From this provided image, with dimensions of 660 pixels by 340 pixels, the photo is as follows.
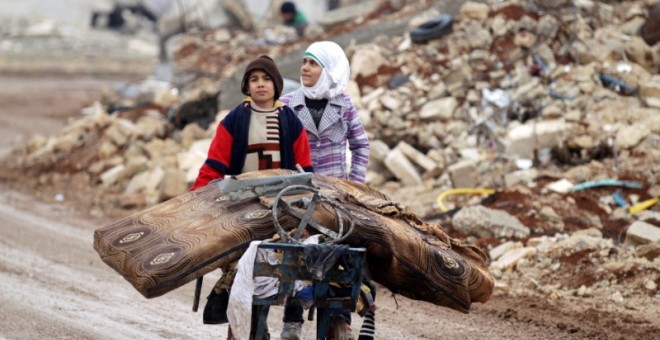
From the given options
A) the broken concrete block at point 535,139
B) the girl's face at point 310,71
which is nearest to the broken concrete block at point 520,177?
the broken concrete block at point 535,139

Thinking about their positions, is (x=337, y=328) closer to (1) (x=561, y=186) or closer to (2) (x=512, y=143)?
(1) (x=561, y=186)

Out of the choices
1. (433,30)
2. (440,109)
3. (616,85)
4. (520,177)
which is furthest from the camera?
(433,30)

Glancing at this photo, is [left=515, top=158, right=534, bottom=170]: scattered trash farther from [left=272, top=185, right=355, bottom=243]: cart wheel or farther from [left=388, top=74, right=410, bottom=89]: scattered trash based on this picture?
[left=272, top=185, right=355, bottom=243]: cart wheel

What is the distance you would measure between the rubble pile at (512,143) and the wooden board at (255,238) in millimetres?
3380

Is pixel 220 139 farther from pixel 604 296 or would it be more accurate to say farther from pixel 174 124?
pixel 174 124

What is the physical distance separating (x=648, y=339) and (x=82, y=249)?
5862mm

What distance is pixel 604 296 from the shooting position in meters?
9.41

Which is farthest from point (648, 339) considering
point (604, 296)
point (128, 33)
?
point (128, 33)

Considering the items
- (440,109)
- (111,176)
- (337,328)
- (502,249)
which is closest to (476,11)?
(440,109)

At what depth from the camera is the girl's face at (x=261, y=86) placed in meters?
6.77

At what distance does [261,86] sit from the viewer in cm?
677

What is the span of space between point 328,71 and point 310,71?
0.11 m

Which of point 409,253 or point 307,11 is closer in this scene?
point 409,253

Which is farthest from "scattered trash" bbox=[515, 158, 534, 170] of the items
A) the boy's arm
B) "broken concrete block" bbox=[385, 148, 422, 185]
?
the boy's arm
